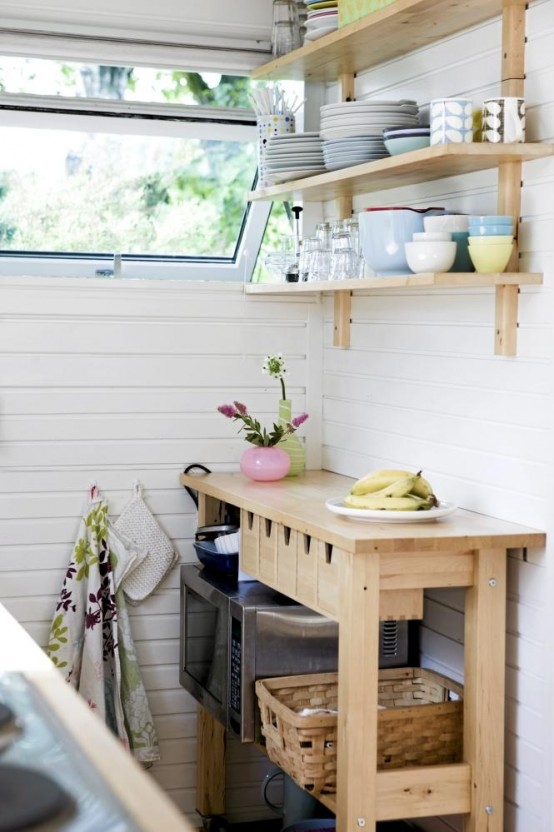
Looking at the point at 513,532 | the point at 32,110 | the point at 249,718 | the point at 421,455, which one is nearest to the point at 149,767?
the point at 249,718

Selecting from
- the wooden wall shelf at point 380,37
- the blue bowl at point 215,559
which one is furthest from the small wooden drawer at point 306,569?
the wooden wall shelf at point 380,37

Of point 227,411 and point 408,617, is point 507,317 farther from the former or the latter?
point 227,411

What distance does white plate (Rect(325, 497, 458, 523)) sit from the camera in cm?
267

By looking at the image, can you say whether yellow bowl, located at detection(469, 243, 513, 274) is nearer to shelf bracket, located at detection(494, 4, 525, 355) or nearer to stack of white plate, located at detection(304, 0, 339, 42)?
shelf bracket, located at detection(494, 4, 525, 355)

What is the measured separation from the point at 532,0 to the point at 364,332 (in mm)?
1219

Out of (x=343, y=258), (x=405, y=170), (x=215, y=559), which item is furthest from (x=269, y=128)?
(x=215, y=559)

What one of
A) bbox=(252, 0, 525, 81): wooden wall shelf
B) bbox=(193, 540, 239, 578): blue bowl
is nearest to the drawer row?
bbox=(193, 540, 239, 578): blue bowl

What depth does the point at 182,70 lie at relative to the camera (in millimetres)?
3742

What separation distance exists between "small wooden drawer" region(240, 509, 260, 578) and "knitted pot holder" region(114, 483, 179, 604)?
1.71 feet

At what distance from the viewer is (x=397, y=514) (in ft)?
8.77

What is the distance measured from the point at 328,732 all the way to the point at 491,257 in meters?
1.11

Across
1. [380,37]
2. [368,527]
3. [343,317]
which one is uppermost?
[380,37]

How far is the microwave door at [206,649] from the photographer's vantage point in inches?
126

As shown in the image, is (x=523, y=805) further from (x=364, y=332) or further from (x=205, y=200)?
(x=205, y=200)
